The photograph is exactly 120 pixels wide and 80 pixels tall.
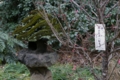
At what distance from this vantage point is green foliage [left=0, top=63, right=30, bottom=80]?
517 centimetres

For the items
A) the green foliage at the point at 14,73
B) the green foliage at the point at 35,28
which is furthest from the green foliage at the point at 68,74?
the green foliage at the point at 35,28

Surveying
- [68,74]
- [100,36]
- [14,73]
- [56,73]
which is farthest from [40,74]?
[100,36]

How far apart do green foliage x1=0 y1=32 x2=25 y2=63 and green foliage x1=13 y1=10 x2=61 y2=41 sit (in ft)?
2.13

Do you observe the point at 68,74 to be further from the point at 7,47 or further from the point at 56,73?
the point at 7,47

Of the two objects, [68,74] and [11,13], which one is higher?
[11,13]

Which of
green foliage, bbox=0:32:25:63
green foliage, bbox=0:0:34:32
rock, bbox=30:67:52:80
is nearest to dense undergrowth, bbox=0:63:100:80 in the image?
green foliage, bbox=0:32:25:63

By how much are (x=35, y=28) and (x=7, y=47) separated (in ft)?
3.40

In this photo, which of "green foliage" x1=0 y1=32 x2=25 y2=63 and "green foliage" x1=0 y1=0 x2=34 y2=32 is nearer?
"green foliage" x1=0 y1=32 x2=25 y2=63

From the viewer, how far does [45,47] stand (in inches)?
157

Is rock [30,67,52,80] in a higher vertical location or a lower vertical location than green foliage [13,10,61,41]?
lower

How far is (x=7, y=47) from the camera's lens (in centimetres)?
459

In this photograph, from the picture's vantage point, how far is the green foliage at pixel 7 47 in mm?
4441

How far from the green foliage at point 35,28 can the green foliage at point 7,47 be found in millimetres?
650

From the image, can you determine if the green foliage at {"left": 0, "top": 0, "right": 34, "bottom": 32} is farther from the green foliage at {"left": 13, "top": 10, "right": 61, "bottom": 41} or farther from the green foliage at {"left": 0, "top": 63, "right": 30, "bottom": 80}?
the green foliage at {"left": 13, "top": 10, "right": 61, "bottom": 41}
